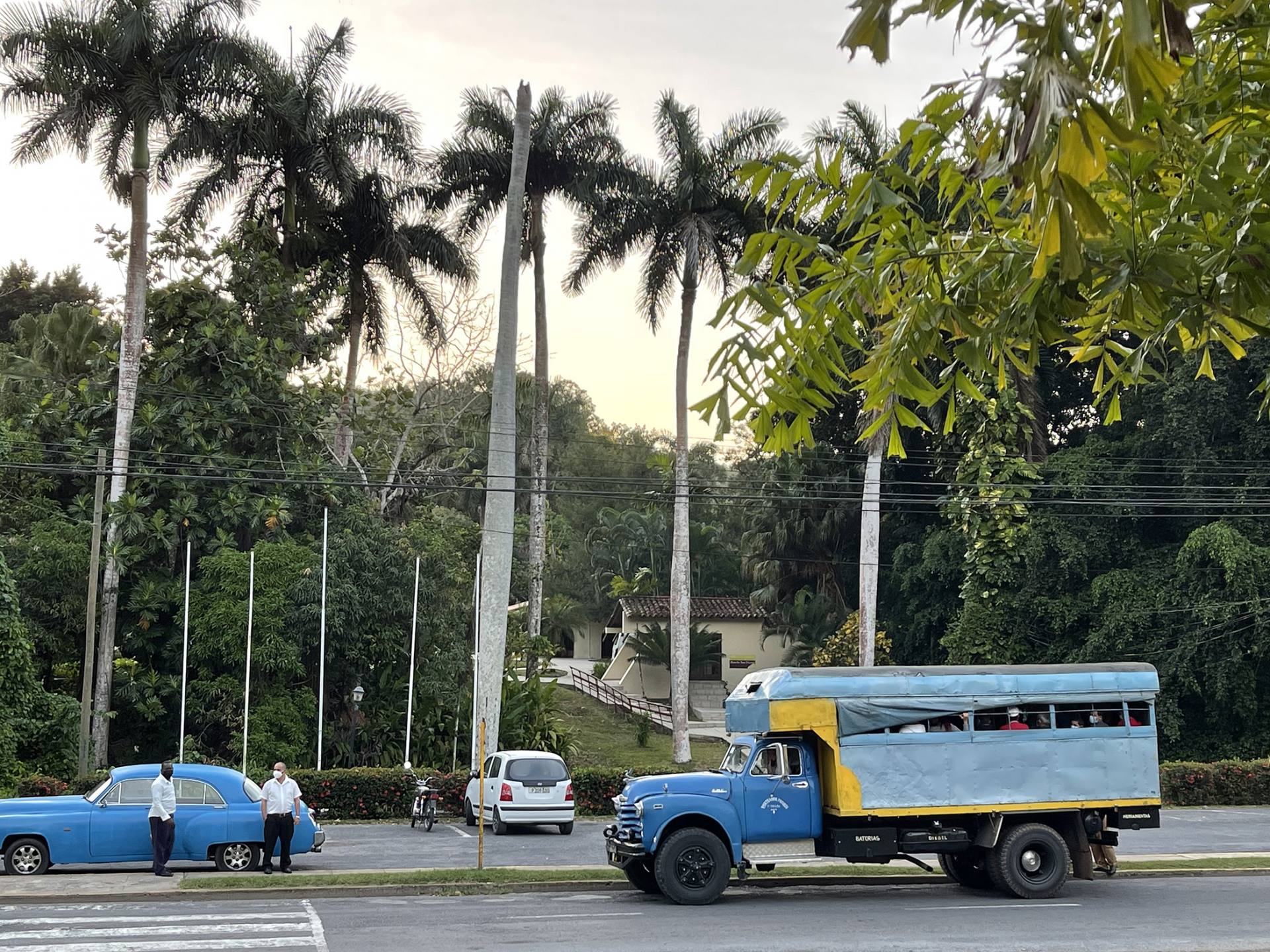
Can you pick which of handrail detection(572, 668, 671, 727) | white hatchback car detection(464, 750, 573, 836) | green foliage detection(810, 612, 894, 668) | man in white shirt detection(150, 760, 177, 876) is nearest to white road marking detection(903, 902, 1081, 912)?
white hatchback car detection(464, 750, 573, 836)

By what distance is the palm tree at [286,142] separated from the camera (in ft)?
114

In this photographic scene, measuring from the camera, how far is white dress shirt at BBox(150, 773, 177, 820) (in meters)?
17.8

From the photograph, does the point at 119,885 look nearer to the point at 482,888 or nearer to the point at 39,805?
the point at 39,805

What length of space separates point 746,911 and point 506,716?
1970 centimetres

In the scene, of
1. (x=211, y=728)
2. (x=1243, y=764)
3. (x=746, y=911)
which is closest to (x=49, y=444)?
(x=211, y=728)

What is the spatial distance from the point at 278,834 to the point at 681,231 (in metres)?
24.9

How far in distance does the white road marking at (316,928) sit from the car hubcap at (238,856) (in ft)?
9.58

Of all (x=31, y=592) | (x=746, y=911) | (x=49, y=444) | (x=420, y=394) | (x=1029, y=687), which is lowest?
(x=746, y=911)

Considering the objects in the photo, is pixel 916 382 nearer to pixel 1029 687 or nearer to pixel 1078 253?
pixel 1078 253

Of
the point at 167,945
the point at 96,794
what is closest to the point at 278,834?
the point at 96,794

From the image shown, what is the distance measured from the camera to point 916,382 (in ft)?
15.1

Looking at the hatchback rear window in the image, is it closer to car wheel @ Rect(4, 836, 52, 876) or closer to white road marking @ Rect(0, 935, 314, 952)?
car wheel @ Rect(4, 836, 52, 876)

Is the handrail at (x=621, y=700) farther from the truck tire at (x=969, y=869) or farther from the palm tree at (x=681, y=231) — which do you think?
the truck tire at (x=969, y=869)

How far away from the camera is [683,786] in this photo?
16688 millimetres
